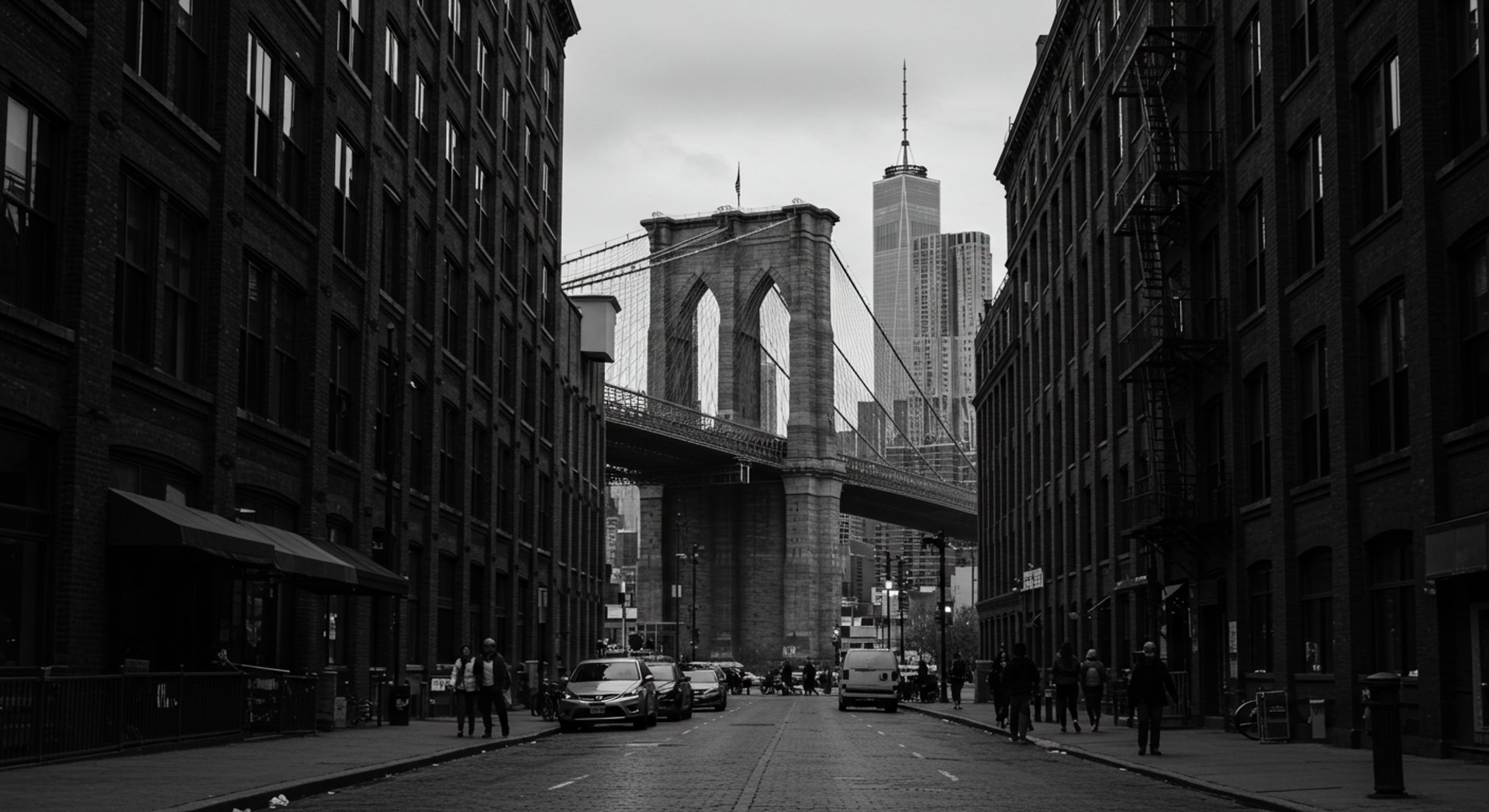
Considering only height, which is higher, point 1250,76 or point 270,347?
point 1250,76

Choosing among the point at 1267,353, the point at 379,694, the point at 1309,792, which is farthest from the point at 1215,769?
the point at 379,694

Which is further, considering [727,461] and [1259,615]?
[727,461]

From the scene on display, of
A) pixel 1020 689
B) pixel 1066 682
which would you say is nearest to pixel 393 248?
pixel 1066 682

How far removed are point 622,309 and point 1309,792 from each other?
99.8 m

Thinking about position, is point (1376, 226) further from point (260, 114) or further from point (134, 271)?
point (260, 114)

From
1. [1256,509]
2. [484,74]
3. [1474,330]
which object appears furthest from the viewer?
[484,74]

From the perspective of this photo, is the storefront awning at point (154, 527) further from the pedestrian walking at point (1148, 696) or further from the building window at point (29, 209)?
the pedestrian walking at point (1148, 696)

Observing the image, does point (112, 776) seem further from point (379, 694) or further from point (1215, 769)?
point (379, 694)

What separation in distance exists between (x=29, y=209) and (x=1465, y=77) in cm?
1778

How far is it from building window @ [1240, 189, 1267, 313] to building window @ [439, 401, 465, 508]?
19993mm

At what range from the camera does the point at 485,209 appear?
48812 millimetres

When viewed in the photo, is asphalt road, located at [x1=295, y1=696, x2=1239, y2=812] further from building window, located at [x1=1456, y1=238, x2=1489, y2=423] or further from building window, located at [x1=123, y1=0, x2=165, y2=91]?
building window, located at [x1=123, y1=0, x2=165, y2=91]

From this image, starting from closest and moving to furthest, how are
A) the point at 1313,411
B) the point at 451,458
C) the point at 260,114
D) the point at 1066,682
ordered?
the point at 1313,411
the point at 260,114
the point at 1066,682
the point at 451,458

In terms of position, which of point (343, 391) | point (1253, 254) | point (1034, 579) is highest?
point (1253, 254)
